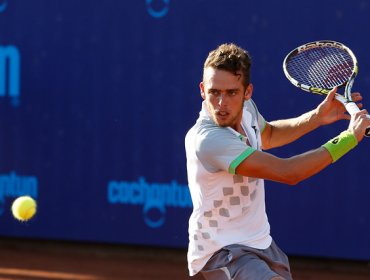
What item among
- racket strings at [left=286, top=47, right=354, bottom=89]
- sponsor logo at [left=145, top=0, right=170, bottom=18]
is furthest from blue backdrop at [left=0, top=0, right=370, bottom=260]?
racket strings at [left=286, top=47, right=354, bottom=89]

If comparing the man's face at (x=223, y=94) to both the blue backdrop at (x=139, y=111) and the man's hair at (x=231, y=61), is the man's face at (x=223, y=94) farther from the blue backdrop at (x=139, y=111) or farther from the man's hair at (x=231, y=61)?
the blue backdrop at (x=139, y=111)

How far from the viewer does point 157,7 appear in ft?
19.7

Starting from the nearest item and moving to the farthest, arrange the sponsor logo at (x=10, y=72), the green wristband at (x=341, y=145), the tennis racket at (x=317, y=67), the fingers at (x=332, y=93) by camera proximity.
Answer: the green wristband at (x=341, y=145) → the fingers at (x=332, y=93) → the tennis racket at (x=317, y=67) → the sponsor logo at (x=10, y=72)

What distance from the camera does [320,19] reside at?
18.2 ft

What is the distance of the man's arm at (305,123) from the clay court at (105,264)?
7.26 feet

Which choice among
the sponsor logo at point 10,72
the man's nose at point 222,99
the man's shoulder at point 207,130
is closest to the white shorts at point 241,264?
the man's shoulder at point 207,130

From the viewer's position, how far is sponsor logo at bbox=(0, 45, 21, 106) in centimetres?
639

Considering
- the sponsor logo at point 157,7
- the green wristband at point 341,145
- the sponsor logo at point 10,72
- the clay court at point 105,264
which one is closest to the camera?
the green wristband at point 341,145

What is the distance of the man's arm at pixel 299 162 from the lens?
307cm

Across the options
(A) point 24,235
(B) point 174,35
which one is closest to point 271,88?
(B) point 174,35

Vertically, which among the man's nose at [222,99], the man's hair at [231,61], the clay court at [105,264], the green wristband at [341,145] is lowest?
the clay court at [105,264]

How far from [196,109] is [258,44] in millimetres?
658

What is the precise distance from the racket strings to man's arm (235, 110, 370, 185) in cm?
75

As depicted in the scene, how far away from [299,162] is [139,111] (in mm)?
3142
